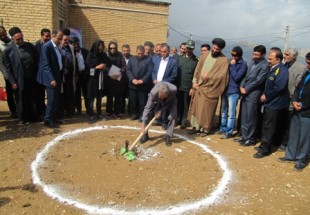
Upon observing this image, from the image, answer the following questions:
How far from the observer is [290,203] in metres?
4.39

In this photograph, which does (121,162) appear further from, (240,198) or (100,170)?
(240,198)

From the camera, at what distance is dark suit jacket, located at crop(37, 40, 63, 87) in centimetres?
641

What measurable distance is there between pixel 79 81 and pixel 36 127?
172 centimetres

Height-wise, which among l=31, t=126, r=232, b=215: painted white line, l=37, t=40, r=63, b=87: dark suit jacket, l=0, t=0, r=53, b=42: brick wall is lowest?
l=31, t=126, r=232, b=215: painted white line

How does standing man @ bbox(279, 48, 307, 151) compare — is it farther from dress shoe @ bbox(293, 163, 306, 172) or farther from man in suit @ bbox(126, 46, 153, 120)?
man in suit @ bbox(126, 46, 153, 120)

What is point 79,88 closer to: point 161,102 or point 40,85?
point 40,85

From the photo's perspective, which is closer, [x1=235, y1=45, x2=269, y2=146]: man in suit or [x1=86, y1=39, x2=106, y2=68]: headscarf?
[x1=235, y1=45, x2=269, y2=146]: man in suit

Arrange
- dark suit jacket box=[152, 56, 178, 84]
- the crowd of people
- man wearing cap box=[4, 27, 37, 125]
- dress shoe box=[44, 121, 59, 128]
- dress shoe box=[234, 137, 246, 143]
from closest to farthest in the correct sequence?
the crowd of people → man wearing cap box=[4, 27, 37, 125] → dress shoe box=[234, 137, 246, 143] → dress shoe box=[44, 121, 59, 128] → dark suit jacket box=[152, 56, 178, 84]

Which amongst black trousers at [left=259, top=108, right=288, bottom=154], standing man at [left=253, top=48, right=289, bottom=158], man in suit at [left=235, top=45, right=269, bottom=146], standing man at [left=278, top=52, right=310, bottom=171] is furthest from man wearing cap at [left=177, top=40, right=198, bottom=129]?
standing man at [left=278, top=52, right=310, bottom=171]

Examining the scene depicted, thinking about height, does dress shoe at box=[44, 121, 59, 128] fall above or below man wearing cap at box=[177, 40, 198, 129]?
below

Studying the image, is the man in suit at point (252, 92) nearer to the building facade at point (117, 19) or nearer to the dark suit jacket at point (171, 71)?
the dark suit jacket at point (171, 71)

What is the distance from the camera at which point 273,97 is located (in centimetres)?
581

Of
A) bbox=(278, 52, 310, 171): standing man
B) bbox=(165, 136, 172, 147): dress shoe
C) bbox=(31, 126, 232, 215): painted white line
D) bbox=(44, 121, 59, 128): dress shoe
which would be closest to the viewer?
bbox=(31, 126, 232, 215): painted white line

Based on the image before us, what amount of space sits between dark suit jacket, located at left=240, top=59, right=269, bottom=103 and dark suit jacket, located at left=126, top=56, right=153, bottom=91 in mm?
2524
